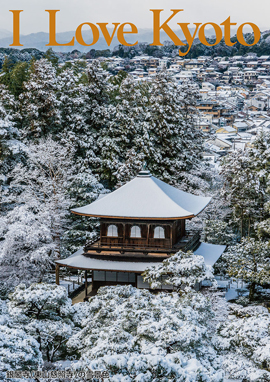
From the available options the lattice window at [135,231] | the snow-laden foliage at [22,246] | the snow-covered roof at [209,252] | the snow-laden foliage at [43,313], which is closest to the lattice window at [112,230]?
the lattice window at [135,231]

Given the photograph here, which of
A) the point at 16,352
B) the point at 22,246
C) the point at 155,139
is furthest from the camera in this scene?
the point at 155,139

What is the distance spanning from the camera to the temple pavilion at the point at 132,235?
2458 centimetres

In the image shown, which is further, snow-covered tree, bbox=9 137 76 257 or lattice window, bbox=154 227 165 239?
snow-covered tree, bbox=9 137 76 257

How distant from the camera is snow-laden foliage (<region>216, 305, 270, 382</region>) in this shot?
37.0 ft

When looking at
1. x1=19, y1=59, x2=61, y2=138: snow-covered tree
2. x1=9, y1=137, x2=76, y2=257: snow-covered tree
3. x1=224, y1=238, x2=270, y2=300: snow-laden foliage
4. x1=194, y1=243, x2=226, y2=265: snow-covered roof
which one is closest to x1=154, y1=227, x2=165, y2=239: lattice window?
x1=194, y1=243, x2=226, y2=265: snow-covered roof

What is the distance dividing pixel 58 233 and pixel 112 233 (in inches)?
296

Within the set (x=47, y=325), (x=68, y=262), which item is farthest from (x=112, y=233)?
(x=47, y=325)

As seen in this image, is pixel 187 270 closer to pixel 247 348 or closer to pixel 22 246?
pixel 247 348

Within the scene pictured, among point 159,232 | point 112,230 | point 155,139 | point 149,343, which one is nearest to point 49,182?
point 112,230

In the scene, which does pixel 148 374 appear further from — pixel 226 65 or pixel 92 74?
pixel 226 65

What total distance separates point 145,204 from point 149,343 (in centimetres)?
1533

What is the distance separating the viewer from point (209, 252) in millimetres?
28062

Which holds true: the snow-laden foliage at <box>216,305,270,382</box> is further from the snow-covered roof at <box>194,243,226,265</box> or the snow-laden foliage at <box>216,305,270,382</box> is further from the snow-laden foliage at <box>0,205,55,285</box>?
the snow-laden foliage at <box>0,205,55,285</box>

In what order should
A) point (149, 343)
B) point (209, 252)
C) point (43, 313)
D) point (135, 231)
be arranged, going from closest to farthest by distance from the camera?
point (149, 343), point (43, 313), point (135, 231), point (209, 252)
